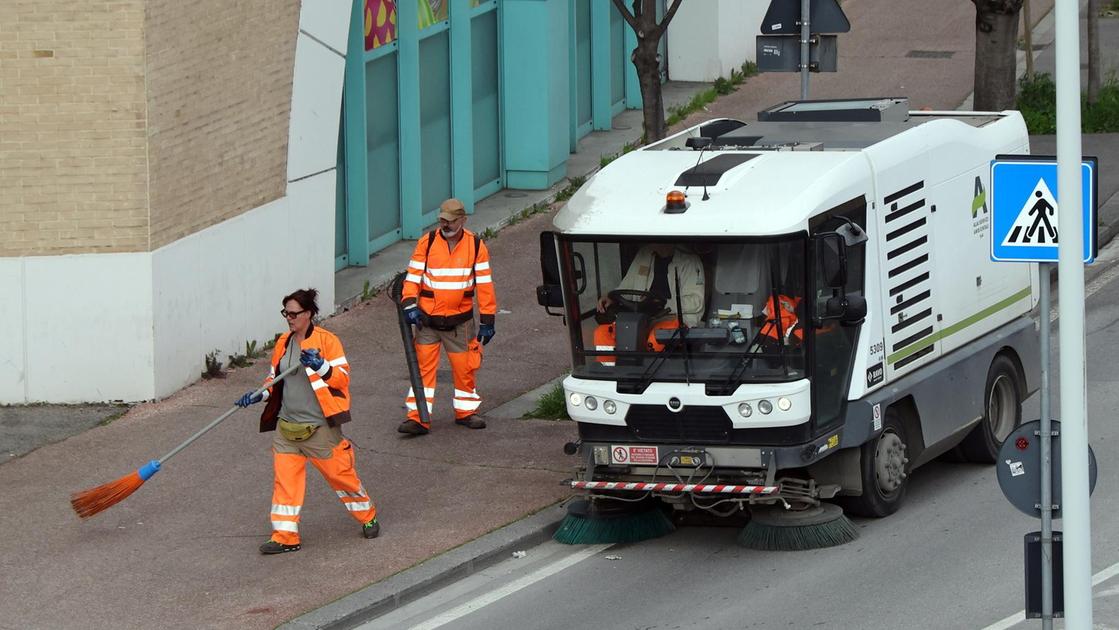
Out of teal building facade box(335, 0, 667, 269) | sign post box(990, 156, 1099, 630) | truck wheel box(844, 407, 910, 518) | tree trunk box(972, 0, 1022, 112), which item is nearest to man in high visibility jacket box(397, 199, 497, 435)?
truck wheel box(844, 407, 910, 518)

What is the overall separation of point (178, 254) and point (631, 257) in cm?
514

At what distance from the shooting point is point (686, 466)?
11.8 m

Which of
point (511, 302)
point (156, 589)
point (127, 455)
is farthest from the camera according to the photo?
point (511, 302)

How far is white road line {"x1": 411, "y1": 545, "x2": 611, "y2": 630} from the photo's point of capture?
36.6 feet

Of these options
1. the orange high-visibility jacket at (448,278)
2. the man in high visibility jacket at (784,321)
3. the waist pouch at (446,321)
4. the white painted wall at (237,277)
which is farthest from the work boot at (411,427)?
the man in high visibility jacket at (784,321)

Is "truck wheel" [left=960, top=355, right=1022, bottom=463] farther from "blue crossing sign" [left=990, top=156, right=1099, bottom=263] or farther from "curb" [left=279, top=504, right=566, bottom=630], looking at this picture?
"blue crossing sign" [left=990, top=156, right=1099, bottom=263]

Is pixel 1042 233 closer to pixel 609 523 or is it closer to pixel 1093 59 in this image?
pixel 609 523

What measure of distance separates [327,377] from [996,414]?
5.19m

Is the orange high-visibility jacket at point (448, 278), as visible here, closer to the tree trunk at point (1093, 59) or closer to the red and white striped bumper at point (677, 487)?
the red and white striped bumper at point (677, 487)

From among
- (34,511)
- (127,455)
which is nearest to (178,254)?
(127,455)

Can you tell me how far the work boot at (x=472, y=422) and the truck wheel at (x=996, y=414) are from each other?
145 inches

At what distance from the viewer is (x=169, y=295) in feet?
50.9

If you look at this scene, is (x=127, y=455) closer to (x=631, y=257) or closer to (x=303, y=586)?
(x=303, y=586)

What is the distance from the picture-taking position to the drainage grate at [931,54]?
28922mm
